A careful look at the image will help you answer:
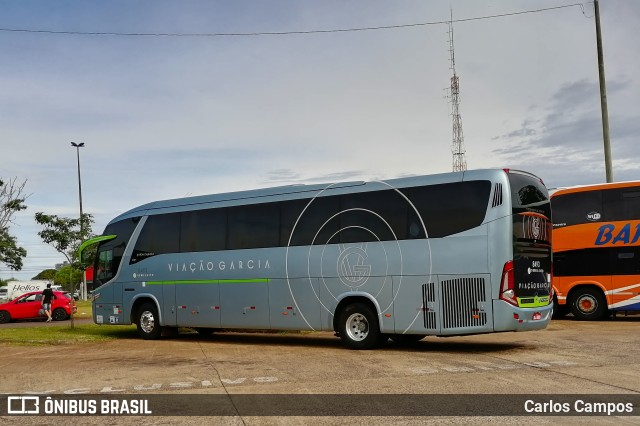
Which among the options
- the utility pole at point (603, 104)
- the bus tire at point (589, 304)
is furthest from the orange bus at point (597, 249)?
the utility pole at point (603, 104)

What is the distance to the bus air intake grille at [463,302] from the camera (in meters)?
13.2

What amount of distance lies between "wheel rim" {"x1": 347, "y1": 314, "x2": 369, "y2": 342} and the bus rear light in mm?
2986

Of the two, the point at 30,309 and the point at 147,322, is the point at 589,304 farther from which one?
the point at 30,309

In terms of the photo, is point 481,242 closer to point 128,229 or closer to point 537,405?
point 537,405

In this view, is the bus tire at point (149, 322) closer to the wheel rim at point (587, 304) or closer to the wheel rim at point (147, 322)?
the wheel rim at point (147, 322)

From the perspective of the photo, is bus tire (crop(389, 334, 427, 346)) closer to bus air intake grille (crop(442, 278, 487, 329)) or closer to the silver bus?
the silver bus

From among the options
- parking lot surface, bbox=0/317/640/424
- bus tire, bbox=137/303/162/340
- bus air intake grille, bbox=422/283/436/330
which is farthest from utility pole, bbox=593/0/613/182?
bus tire, bbox=137/303/162/340

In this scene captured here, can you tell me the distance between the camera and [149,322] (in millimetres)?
19062

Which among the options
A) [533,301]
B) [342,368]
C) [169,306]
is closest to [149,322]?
[169,306]

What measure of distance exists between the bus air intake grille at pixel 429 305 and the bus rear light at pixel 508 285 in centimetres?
134

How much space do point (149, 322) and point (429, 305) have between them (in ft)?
28.4

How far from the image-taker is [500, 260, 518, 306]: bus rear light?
1303 centimetres

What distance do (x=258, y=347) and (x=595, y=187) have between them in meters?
11.6

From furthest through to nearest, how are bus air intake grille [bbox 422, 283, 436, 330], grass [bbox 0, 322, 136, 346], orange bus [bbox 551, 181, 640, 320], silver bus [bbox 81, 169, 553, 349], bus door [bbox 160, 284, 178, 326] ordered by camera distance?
orange bus [bbox 551, 181, 640, 320] < bus door [bbox 160, 284, 178, 326] < grass [bbox 0, 322, 136, 346] < bus air intake grille [bbox 422, 283, 436, 330] < silver bus [bbox 81, 169, 553, 349]
